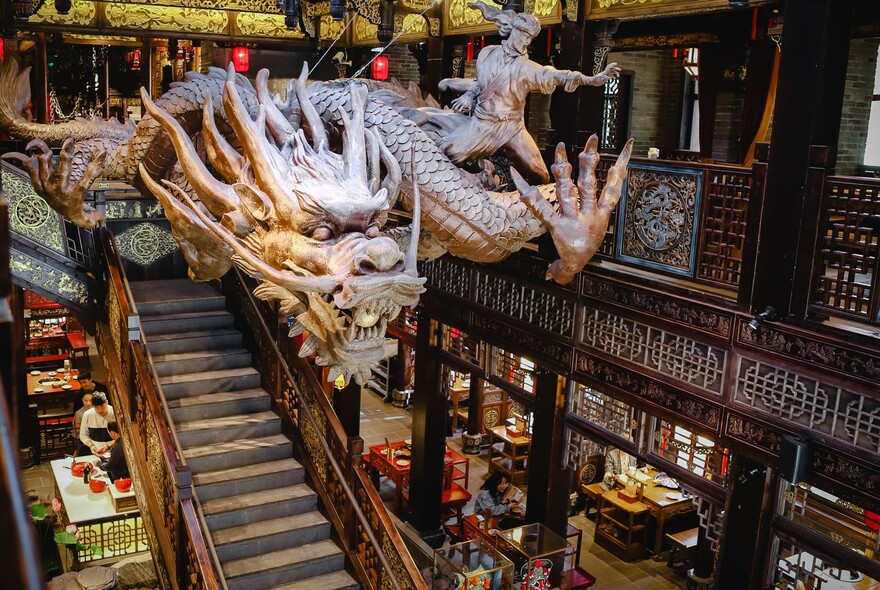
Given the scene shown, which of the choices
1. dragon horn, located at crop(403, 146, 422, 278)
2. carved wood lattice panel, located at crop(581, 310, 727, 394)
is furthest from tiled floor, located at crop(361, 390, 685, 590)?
dragon horn, located at crop(403, 146, 422, 278)

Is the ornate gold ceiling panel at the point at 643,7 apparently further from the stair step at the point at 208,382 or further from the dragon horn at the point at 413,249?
the stair step at the point at 208,382

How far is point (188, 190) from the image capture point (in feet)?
22.8

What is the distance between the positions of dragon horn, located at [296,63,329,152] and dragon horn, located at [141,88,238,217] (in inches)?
26.6

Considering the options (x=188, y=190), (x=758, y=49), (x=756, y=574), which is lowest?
(x=756, y=574)

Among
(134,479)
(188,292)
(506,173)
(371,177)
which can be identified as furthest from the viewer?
(188,292)

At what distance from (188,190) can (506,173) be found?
2.72 metres

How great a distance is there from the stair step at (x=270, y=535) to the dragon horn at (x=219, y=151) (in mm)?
2940

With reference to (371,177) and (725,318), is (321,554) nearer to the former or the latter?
(371,177)

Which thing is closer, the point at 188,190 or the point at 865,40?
the point at 188,190

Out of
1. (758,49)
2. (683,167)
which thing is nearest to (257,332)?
(683,167)

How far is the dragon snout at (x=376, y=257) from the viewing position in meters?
4.43

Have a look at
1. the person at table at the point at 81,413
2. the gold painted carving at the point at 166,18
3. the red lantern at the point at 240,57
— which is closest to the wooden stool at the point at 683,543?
the person at table at the point at 81,413

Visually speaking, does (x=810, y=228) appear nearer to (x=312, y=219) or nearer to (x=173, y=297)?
(x=312, y=219)

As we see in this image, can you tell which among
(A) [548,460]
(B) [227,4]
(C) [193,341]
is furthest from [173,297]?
(A) [548,460]
